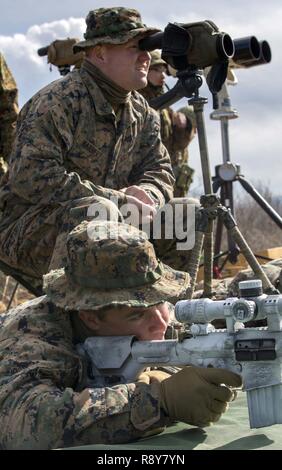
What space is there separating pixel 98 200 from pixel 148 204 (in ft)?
1.75

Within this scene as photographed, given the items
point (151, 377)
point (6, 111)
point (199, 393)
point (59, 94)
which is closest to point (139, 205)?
point (59, 94)

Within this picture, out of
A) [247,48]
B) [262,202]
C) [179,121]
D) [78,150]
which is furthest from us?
[179,121]

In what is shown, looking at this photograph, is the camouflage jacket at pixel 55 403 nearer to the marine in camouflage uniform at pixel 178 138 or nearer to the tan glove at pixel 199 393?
the tan glove at pixel 199 393

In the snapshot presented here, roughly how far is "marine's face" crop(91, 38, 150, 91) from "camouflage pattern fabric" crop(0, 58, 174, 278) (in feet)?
0.40

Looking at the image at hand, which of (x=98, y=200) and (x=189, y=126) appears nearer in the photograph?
(x=98, y=200)

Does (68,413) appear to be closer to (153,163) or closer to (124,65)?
(124,65)

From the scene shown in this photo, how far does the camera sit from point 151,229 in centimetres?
584

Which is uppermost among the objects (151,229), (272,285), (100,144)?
(100,144)

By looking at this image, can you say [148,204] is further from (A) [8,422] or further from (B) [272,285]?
(A) [8,422]

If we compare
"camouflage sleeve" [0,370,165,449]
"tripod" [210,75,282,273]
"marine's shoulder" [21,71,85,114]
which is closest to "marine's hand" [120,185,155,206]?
"marine's shoulder" [21,71,85,114]

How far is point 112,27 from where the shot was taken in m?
5.49

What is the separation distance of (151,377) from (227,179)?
4.84 meters

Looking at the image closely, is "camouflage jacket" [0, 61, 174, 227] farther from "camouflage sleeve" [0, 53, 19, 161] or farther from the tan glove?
"camouflage sleeve" [0, 53, 19, 161]
